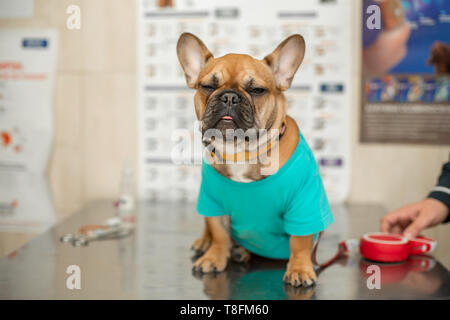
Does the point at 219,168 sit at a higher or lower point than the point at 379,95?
lower

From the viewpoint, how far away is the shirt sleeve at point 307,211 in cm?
81

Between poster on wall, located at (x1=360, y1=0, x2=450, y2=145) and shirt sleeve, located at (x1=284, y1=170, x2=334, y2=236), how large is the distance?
2.60 feet

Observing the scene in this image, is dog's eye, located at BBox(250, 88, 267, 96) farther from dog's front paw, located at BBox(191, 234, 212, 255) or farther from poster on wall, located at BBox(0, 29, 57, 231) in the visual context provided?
poster on wall, located at BBox(0, 29, 57, 231)

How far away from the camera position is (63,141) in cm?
161

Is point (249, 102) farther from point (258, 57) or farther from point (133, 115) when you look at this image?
point (133, 115)

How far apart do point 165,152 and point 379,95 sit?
29.1 inches

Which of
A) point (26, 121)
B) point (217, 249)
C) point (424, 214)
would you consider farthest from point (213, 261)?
point (26, 121)

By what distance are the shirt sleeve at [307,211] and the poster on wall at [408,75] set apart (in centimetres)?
79

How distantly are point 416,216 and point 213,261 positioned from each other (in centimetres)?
54

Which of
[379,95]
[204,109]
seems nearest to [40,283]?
[204,109]

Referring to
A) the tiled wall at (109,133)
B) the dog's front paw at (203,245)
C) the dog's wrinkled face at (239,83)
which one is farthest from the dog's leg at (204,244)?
the tiled wall at (109,133)

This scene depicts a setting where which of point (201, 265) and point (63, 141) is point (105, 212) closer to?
point (63, 141)

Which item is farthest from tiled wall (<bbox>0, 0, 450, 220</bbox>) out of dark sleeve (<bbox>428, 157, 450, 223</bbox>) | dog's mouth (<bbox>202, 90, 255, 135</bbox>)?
dog's mouth (<bbox>202, 90, 255, 135</bbox>)

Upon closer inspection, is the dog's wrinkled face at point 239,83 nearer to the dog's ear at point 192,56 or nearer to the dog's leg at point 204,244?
the dog's ear at point 192,56
